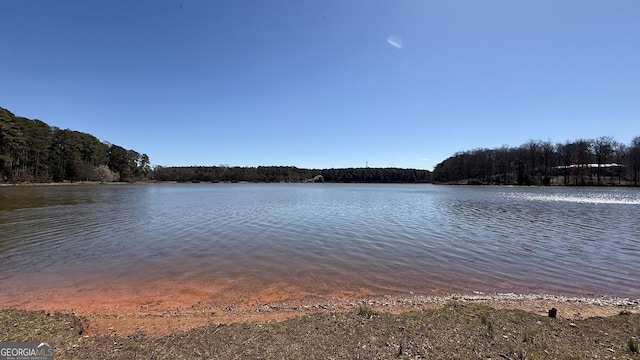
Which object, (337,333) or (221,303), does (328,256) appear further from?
(337,333)

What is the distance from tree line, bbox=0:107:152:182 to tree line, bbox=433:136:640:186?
5558 inches

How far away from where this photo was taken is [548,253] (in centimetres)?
1238

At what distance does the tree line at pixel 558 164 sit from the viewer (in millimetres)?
83713

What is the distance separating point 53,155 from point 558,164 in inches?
6511

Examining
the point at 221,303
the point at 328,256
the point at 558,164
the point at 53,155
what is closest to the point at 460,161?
the point at 558,164

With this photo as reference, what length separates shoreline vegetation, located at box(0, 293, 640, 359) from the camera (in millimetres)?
4141

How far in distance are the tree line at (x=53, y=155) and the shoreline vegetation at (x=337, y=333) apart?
329 feet

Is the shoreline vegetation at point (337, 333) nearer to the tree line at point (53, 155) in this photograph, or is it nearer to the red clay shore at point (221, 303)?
the red clay shore at point (221, 303)

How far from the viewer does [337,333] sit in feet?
15.7

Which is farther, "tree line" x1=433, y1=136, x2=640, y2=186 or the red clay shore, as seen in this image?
"tree line" x1=433, y1=136, x2=640, y2=186

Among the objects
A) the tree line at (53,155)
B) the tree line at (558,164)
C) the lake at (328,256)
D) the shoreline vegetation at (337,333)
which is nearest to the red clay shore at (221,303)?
the shoreline vegetation at (337,333)

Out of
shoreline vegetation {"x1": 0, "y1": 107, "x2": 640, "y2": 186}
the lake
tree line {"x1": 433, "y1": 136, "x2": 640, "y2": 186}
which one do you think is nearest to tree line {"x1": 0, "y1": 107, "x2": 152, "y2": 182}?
shoreline vegetation {"x1": 0, "y1": 107, "x2": 640, "y2": 186}

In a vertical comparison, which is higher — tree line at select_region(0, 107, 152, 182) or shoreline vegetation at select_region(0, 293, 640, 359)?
tree line at select_region(0, 107, 152, 182)

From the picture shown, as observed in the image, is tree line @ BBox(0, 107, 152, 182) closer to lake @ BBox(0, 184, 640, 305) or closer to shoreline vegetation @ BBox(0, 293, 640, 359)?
lake @ BBox(0, 184, 640, 305)
